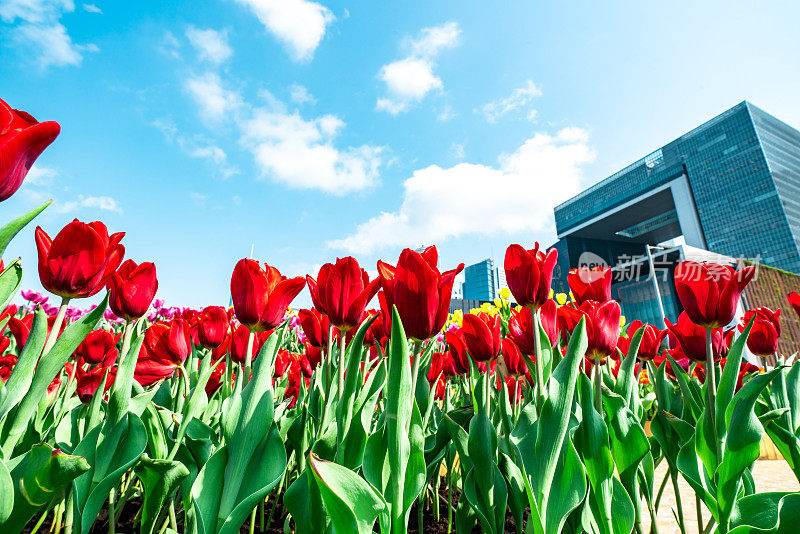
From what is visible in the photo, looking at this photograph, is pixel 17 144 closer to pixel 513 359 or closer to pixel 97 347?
pixel 97 347

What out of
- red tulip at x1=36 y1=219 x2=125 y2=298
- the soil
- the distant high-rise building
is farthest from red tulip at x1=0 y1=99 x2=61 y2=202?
the distant high-rise building

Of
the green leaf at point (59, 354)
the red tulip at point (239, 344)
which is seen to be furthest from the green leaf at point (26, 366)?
the red tulip at point (239, 344)

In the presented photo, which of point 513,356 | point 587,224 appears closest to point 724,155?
point 587,224

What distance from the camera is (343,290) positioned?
35.8 inches

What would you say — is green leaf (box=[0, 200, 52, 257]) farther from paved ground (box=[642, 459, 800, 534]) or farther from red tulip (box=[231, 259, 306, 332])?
paved ground (box=[642, 459, 800, 534])

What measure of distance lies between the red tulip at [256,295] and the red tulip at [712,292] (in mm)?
1039

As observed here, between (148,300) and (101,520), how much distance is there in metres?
0.81

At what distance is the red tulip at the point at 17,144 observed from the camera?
0.55 metres

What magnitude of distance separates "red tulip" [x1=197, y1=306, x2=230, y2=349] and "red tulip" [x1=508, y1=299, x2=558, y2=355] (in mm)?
963

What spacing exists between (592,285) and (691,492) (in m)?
1.57

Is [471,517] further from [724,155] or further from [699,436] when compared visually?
[724,155]

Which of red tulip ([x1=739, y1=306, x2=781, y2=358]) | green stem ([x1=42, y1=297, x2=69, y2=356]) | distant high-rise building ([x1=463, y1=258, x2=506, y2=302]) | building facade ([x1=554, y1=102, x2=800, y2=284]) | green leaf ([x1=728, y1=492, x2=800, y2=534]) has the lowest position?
green leaf ([x1=728, y1=492, x2=800, y2=534])

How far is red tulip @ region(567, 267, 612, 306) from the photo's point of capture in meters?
1.31

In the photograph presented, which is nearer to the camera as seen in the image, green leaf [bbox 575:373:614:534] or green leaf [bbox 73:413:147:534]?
green leaf [bbox 73:413:147:534]
